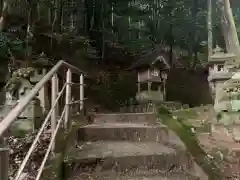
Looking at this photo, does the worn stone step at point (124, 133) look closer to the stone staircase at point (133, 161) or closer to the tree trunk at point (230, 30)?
the stone staircase at point (133, 161)

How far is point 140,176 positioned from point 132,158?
0.20 meters

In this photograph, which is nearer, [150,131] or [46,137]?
[150,131]

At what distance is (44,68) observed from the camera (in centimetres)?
899

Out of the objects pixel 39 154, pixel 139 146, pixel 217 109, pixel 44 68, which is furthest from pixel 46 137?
pixel 44 68

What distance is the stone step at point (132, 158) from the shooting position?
287cm

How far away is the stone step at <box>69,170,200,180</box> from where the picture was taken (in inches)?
110

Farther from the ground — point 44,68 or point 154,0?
point 154,0

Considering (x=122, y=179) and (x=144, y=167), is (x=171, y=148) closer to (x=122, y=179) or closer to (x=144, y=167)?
(x=144, y=167)

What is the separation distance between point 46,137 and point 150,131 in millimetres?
1604

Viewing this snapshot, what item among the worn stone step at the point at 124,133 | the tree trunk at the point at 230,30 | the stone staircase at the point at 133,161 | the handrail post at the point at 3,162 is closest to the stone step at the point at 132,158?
the stone staircase at the point at 133,161

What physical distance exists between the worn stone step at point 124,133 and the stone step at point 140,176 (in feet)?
3.14

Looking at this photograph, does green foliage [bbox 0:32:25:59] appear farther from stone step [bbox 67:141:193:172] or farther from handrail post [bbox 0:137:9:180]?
handrail post [bbox 0:137:9:180]

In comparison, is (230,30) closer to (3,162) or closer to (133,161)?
(133,161)

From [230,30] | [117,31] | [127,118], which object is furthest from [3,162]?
[117,31]
